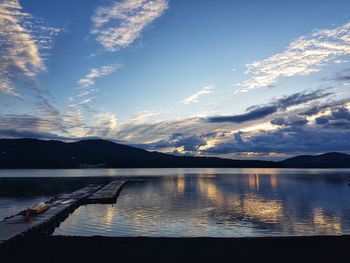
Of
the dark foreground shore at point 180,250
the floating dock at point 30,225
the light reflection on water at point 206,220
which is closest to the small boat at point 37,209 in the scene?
the floating dock at point 30,225

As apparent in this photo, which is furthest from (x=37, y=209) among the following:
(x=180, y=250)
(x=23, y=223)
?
(x=180, y=250)

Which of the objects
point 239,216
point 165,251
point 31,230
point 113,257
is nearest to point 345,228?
point 239,216

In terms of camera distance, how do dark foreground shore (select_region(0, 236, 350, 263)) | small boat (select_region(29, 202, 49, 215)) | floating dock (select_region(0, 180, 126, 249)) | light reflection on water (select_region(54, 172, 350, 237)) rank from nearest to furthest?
dark foreground shore (select_region(0, 236, 350, 263)), floating dock (select_region(0, 180, 126, 249)), light reflection on water (select_region(54, 172, 350, 237)), small boat (select_region(29, 202, 49, 215))

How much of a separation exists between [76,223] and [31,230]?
11.7 m

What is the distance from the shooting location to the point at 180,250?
Result: 2595 cm

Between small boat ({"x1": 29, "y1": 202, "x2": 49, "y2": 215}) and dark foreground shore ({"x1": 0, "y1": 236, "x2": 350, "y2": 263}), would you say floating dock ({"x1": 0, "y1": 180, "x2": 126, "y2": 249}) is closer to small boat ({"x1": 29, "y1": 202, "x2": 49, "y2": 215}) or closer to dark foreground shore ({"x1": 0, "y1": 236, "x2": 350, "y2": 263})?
small boat ({"x1": 29, "y1": 202, "x2": 49, "y2": 215})

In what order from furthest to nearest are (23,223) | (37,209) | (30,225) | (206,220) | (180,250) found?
(206,220), (37,209), (23,223), (30,225), (180,250)

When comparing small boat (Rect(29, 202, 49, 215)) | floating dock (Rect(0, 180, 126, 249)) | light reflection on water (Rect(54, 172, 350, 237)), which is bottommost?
light reflection on water (Rect(54, 172, 350, 237))

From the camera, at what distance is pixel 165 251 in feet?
83.9

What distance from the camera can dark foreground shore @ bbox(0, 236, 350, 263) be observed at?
2345 cm

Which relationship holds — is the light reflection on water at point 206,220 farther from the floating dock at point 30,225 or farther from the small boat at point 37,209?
the small boat at point 37,209

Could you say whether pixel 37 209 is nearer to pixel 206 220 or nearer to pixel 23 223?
pixel 23 223

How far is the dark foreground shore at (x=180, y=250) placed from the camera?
23.5 meters

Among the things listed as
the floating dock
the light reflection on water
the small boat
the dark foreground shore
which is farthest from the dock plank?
the dark foreground shore
